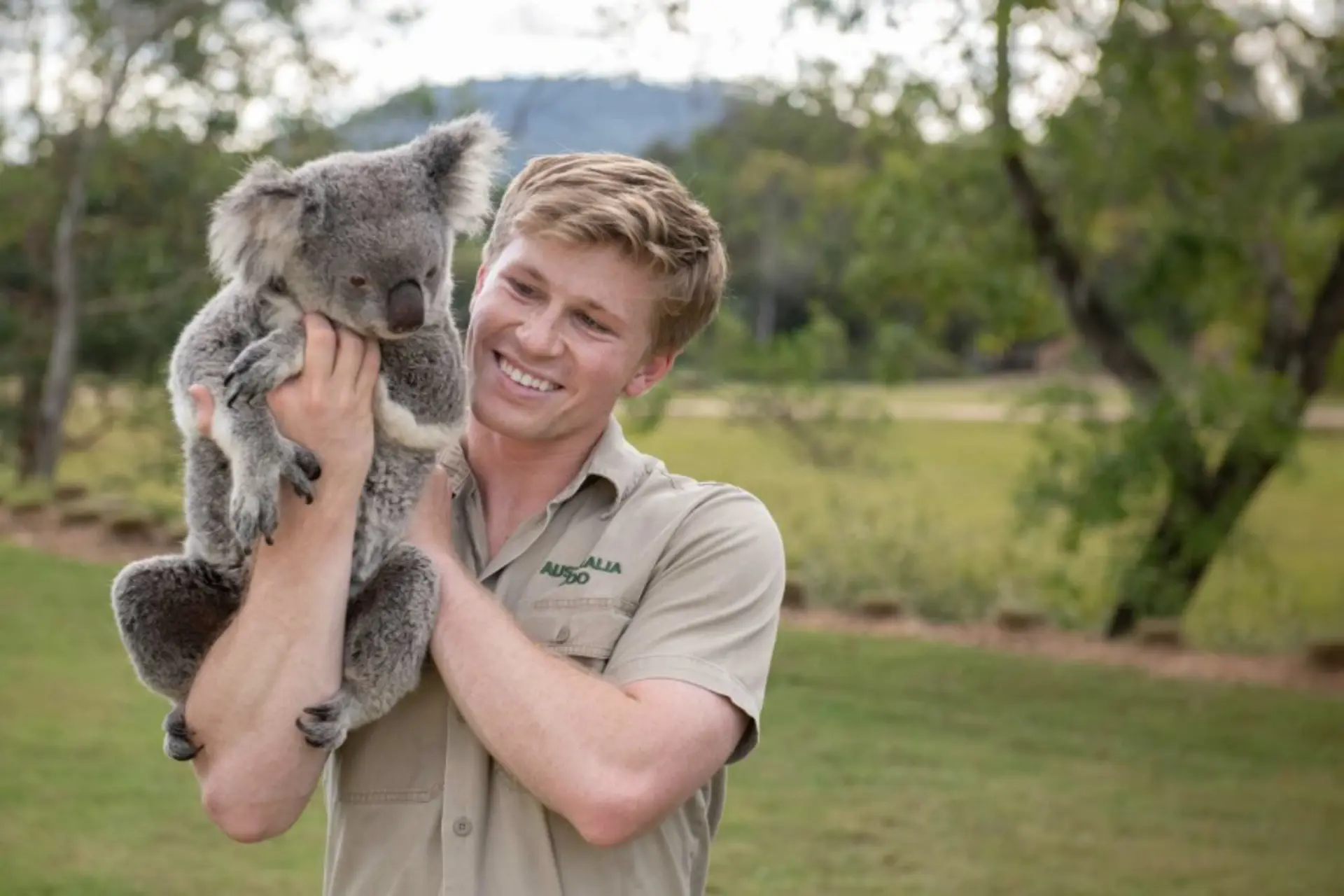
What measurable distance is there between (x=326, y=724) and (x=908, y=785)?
4081 millimetres

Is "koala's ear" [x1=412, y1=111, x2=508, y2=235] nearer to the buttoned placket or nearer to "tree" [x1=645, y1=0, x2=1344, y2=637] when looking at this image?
the buttoned placket

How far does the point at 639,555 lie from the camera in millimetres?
1855

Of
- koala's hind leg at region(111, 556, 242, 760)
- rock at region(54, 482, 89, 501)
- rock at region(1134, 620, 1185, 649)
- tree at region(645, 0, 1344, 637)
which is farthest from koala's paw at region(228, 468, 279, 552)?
rock at region(54, 482, 89, 501)

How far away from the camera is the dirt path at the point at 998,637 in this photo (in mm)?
7586

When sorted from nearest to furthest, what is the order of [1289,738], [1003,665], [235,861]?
[235,861], [1289,738], [1003,665]

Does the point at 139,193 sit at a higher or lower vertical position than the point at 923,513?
higher

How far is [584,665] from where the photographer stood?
1.83m

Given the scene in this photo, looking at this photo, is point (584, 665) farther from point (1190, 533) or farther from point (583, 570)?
point (1190, 533)

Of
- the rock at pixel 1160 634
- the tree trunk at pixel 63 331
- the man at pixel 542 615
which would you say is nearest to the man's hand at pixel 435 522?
the man at pixel 542 615

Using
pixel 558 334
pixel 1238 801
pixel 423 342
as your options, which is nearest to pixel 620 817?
pixel 558 334

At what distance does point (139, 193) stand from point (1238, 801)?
29.6 feet

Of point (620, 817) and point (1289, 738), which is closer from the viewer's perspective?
point (620, 817)

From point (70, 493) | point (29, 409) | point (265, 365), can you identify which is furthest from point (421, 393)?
point (29, 409)

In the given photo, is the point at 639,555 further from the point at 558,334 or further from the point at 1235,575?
the point at 1235,575
